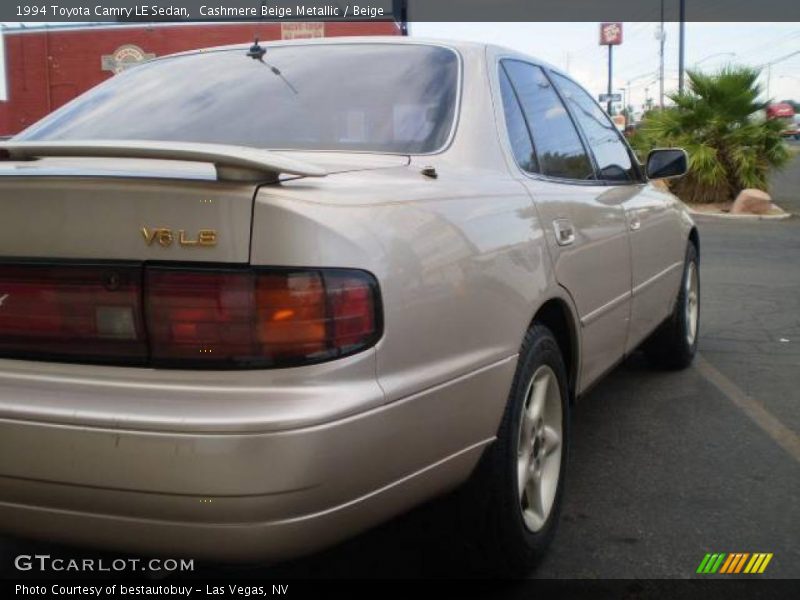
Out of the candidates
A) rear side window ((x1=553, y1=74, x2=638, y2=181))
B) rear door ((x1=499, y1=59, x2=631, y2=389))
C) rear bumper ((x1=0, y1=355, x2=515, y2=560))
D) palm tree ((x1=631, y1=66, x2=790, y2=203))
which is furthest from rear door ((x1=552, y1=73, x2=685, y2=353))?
palm tree ((x1=631, y1=66, x2=790, y2=203))

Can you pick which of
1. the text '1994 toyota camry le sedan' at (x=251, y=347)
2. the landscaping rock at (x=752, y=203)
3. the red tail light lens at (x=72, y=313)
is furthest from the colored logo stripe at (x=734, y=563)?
the landscaping rock at (x=752, y=203)

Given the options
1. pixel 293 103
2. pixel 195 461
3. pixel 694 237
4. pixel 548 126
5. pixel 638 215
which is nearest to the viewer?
pixel 195 461

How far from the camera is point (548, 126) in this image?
3.66 metres

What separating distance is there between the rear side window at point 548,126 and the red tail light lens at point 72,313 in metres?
1.83

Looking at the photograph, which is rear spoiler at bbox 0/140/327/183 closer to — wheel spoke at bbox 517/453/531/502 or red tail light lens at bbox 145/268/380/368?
red tail light lens at bbox 145/268/380/368

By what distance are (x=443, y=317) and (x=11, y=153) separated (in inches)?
45.8

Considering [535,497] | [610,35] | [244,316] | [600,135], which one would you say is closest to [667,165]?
[600,135]

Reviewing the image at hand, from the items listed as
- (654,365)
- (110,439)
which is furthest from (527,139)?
(654,365)

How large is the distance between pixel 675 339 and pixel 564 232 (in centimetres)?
249

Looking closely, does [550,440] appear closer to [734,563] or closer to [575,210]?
[734,563]

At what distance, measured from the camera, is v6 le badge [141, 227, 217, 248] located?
1983 mm

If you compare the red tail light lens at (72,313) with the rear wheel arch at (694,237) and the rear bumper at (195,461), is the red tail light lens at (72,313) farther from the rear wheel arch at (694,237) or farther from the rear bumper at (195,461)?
the rear wheel arch at (694,237)

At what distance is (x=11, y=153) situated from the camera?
Answer: 87.2 inches

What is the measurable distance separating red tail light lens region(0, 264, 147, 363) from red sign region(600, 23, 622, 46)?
66.8 metres
